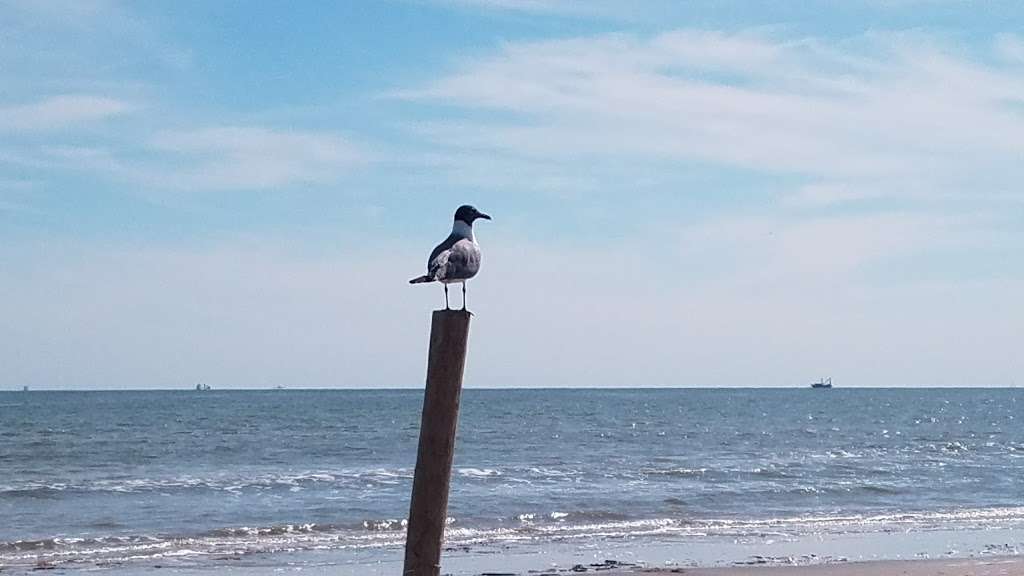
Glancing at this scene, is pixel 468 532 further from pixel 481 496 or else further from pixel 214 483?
pixel 214 483

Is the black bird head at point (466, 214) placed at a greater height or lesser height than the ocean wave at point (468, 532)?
greater

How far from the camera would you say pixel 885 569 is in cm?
1532

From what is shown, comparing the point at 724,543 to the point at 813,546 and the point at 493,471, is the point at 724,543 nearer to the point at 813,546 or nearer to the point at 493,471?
the point at 813,546

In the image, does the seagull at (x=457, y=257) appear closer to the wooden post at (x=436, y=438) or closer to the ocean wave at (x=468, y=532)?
the wooden post at (x=436, y=438)

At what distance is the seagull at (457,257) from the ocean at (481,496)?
8399 mm

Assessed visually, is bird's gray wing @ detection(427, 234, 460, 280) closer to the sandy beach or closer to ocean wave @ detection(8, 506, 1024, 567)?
the sandy beach

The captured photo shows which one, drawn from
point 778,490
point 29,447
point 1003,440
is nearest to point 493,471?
point 778,490

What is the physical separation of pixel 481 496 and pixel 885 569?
11.1 meters

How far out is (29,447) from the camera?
43.8m

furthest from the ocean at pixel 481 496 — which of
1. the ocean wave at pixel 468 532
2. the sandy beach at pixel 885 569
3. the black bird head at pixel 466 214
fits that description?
the black bird head at pixel 466 214

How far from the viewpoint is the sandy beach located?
14898mm

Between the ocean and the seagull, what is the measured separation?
331 inches

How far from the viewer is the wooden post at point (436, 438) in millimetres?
6758

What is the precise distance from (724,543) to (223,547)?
6.67 m
